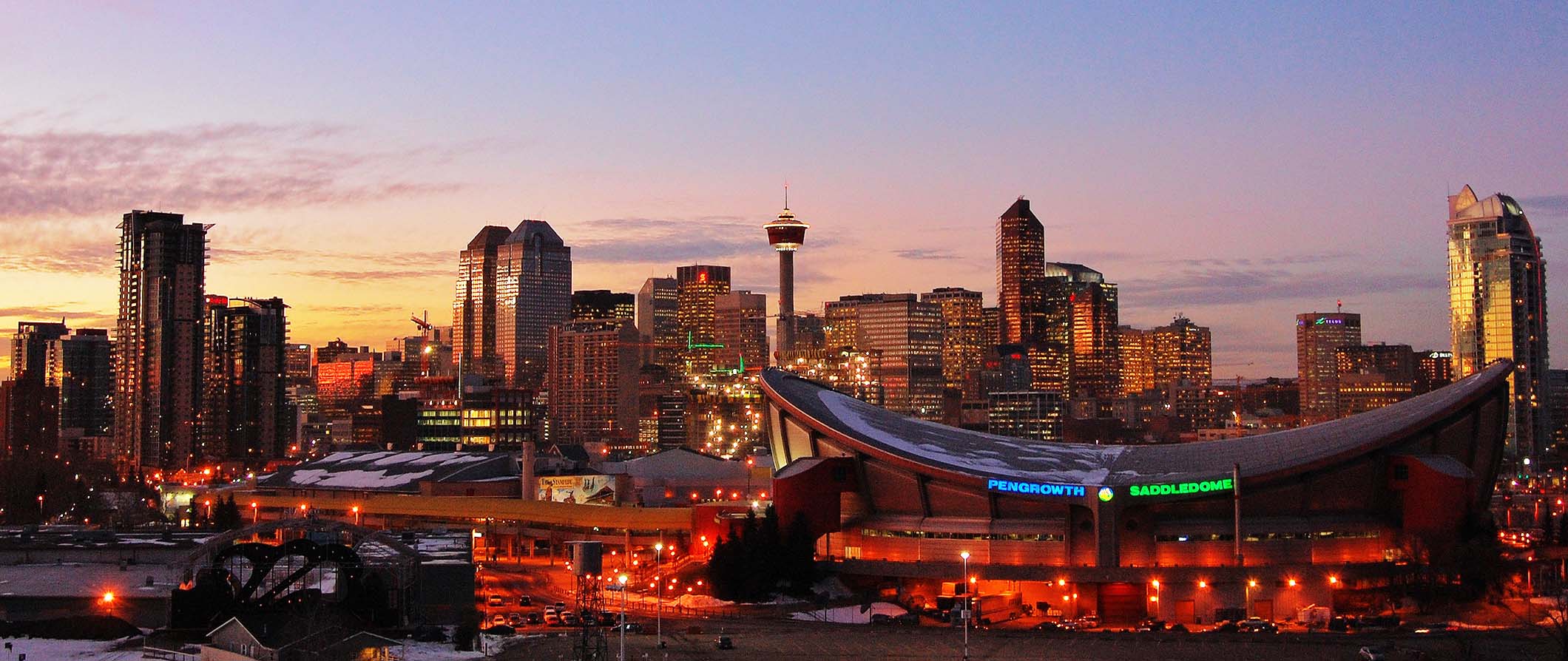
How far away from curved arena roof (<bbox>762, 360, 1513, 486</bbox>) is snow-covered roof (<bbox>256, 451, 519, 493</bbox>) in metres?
59.1

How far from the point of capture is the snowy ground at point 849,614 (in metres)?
88.4

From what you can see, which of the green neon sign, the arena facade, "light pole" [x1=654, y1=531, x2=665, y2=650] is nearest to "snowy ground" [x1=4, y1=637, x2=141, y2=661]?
"light pole" [x1=654, y1=531, x2=665, y2=650]

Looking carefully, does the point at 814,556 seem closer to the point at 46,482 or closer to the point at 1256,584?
the point at 1256,584

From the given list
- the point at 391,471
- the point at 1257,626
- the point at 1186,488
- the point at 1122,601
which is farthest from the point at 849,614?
the point at 391,471

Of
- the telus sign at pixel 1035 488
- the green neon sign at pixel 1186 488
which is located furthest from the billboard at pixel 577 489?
the green neon sign at pixel 1186 488

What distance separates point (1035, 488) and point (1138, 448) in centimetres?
1576

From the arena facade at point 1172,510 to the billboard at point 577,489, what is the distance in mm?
51052

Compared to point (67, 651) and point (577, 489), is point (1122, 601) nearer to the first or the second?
point (67, 651)

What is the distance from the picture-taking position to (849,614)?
90.1 metres

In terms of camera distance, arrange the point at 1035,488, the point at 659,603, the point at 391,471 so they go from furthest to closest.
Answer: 1. the point at 391,471
2. the point at 1035,488
3. the point at 659,603

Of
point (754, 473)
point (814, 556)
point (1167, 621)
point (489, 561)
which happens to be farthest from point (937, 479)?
point (754, 473)

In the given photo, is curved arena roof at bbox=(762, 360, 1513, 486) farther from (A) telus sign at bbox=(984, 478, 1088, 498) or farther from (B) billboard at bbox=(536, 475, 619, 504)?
(B) billboard at bbox=(536, 475, 619, 504)

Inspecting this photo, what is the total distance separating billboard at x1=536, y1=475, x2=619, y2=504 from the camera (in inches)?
6176

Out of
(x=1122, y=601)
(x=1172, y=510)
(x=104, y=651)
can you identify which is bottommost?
(x=1122, y=601)
